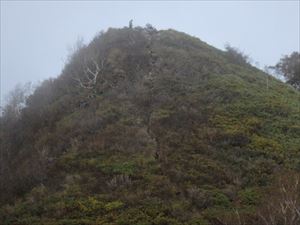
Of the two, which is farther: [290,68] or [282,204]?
[290,68]

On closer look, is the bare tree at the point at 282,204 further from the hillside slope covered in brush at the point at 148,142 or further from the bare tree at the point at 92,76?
the bare tree at the point at 92,76

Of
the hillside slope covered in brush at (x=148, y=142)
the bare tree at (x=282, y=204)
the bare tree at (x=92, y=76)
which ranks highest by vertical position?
the bare tree at (x=92, y=76)

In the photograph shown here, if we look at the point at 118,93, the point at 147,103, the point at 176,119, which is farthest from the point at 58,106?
the point at 176,119

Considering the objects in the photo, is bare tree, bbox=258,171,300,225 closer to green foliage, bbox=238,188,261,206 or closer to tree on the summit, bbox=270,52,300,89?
green foliage, bbox=238,188,261,206

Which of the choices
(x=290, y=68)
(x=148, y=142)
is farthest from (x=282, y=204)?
(x=290, y=68)

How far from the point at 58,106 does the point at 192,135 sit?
28.9ft

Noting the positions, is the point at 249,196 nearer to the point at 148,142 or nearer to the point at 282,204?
the point at 282,204

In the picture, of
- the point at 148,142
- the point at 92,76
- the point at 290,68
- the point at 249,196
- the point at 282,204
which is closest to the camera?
the point at 282,204

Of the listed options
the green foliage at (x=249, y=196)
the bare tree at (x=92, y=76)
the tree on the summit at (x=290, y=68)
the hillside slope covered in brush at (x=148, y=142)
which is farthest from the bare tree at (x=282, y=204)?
the tree on the summit at (x=290, y=68)

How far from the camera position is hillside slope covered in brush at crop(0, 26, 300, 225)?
47.9 feet

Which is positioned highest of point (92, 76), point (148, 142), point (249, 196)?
point (92, 76)

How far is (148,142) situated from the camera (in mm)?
19172

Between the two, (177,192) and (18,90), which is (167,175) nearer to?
(177,192)

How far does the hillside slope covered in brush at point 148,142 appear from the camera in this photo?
14.6 meters
